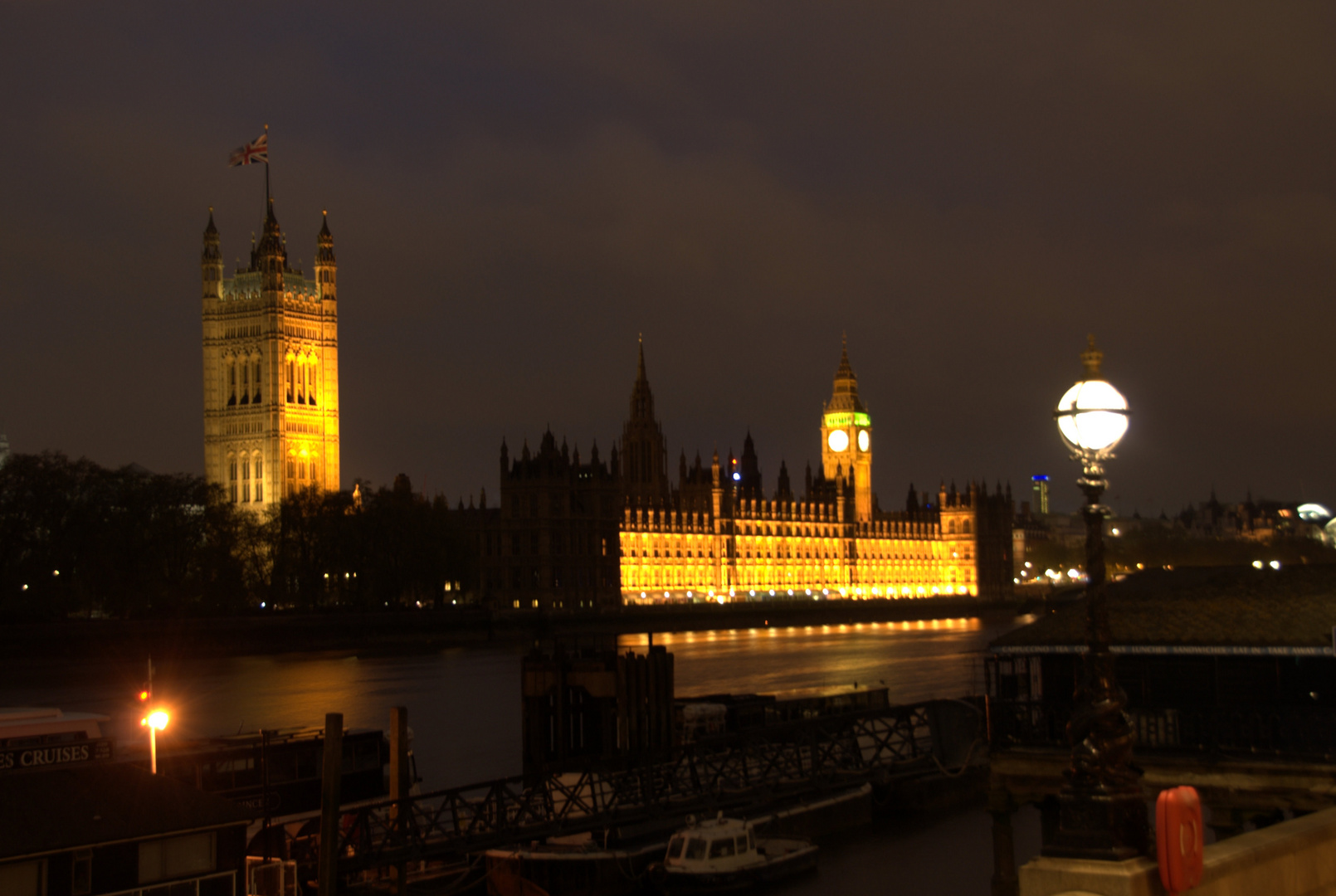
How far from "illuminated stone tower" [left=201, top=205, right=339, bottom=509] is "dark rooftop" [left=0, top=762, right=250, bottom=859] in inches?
4226

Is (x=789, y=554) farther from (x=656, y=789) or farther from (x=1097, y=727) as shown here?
(x=1097, y=727)

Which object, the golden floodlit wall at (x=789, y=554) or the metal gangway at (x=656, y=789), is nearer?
the metal gangway at (x=656, y=789)

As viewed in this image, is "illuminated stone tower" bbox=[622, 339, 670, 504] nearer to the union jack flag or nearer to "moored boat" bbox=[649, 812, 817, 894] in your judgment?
the union jack flag

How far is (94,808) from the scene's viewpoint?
18312 mm

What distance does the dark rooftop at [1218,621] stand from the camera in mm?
18328

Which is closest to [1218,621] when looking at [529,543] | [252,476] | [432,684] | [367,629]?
[432,684]

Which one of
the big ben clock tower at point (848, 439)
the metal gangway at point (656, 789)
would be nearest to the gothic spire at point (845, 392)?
the big ben clock tower at point (848, 439)

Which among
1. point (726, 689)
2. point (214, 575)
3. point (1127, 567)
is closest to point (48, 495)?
point (214, 575)

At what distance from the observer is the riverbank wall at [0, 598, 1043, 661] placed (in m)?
77.8

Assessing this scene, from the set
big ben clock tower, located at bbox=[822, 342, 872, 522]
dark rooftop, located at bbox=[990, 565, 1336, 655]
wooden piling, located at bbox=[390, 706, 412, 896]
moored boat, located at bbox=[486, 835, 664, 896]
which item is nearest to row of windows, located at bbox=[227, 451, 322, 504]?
big ben clock tower, located at bbox=[822, 342, 872, 522]

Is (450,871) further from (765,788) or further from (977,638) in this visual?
(977,638)

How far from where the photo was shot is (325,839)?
20766 mm

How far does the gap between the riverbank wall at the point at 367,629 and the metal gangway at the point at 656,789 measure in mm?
20323

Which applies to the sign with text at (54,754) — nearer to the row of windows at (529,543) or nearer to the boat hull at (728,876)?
the boat hull at (728,876)
